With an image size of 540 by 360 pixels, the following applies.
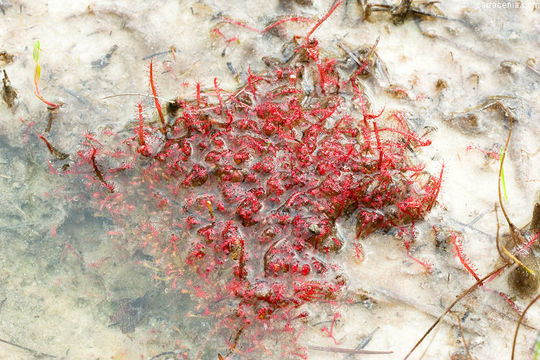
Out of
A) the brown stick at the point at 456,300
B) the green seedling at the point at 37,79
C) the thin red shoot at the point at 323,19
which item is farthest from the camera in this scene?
the thin red shoot at the point at 323,19

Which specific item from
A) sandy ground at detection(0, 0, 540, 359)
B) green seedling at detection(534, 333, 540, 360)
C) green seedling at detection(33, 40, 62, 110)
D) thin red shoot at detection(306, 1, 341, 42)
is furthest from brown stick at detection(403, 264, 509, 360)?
green seedling at detection(33, 40, 62, 110)

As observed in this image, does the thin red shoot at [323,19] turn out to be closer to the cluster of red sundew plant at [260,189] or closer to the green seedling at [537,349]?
the cluster of red sundew plant at [260,189]

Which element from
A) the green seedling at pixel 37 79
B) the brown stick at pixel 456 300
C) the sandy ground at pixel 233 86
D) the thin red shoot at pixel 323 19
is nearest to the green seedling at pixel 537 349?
the sandy ground at pixel 233 86

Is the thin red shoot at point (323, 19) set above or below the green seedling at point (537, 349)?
above

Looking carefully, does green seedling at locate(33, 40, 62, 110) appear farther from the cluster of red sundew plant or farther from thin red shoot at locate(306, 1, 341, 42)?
thin red shoot at locate(306, 1, 341, 42)

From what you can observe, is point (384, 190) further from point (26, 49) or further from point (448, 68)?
point (26, 49)

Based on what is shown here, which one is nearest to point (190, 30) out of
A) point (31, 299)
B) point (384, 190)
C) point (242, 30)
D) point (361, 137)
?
point (242, 30)
